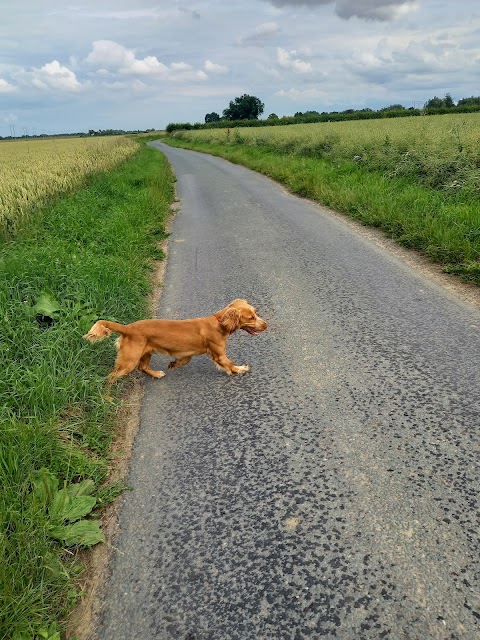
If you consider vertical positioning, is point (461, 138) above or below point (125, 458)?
above

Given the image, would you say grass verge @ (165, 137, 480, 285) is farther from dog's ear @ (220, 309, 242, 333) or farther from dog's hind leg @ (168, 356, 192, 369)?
dog's hind leg @ (168, 356, 192, 369)

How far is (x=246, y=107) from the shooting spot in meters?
96.1

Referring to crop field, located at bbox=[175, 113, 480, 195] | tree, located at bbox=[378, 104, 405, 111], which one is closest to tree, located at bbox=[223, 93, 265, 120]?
tree, located at bbox=[378, 104, 405, 111]

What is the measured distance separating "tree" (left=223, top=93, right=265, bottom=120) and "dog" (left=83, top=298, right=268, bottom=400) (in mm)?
99476

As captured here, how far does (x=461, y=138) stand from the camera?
36.6 feet

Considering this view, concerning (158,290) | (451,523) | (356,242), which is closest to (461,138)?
(356,242)

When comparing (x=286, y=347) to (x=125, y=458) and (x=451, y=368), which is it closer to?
(x=451, y=368)

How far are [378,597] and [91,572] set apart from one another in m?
1.39

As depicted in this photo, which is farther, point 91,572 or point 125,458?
point 125,458

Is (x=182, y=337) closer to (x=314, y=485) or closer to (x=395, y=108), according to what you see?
(x=314, y=485)

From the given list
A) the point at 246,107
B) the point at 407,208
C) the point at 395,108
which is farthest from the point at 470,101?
the point at 407,208

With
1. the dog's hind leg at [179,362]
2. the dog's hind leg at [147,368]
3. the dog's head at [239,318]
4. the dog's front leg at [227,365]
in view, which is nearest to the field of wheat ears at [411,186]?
the dog's head at [239,318]

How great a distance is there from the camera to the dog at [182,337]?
153 inches

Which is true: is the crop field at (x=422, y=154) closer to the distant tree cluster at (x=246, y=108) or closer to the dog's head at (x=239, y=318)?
the dog's head at (x=239, y=318)
